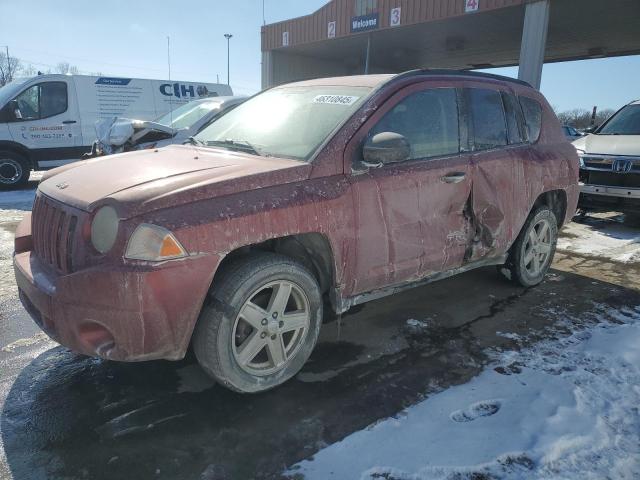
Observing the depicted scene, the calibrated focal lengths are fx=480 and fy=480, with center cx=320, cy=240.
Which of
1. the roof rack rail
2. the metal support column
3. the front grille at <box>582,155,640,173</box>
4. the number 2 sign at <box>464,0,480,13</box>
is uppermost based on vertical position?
the number 2 sign at <box>464,0,480,13</box>

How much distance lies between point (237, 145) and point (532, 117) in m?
2.84

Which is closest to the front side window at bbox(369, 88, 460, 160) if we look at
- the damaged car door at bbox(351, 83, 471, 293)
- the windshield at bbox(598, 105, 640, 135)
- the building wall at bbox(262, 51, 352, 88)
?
the damaged car door at bbox(351, 83, 471, 293)

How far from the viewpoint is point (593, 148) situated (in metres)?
7.61

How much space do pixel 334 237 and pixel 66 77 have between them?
10.8 meters

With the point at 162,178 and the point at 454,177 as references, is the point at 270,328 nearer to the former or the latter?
the point at 162,178

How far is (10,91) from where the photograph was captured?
34.3ft

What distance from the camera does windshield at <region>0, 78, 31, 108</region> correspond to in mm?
10352

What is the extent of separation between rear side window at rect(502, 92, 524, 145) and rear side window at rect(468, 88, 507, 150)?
7 centimetres

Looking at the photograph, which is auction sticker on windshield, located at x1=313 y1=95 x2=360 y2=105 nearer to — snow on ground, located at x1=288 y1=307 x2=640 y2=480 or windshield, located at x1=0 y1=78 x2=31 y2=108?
snow on ground, located at x1=288 y1=307 x2=640 y2=480

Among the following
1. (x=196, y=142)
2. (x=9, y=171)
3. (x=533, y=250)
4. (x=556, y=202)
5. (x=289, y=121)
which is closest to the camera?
(x=289, y=121)

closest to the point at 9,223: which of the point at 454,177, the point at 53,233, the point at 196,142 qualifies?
the point at 196,142

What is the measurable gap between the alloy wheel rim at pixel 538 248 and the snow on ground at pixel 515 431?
1485 millimetres

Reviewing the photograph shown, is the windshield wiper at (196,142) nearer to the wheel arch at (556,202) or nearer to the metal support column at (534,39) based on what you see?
the wheel arch at (556,202)

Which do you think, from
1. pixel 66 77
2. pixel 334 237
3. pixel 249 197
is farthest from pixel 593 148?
pixel 66 77
